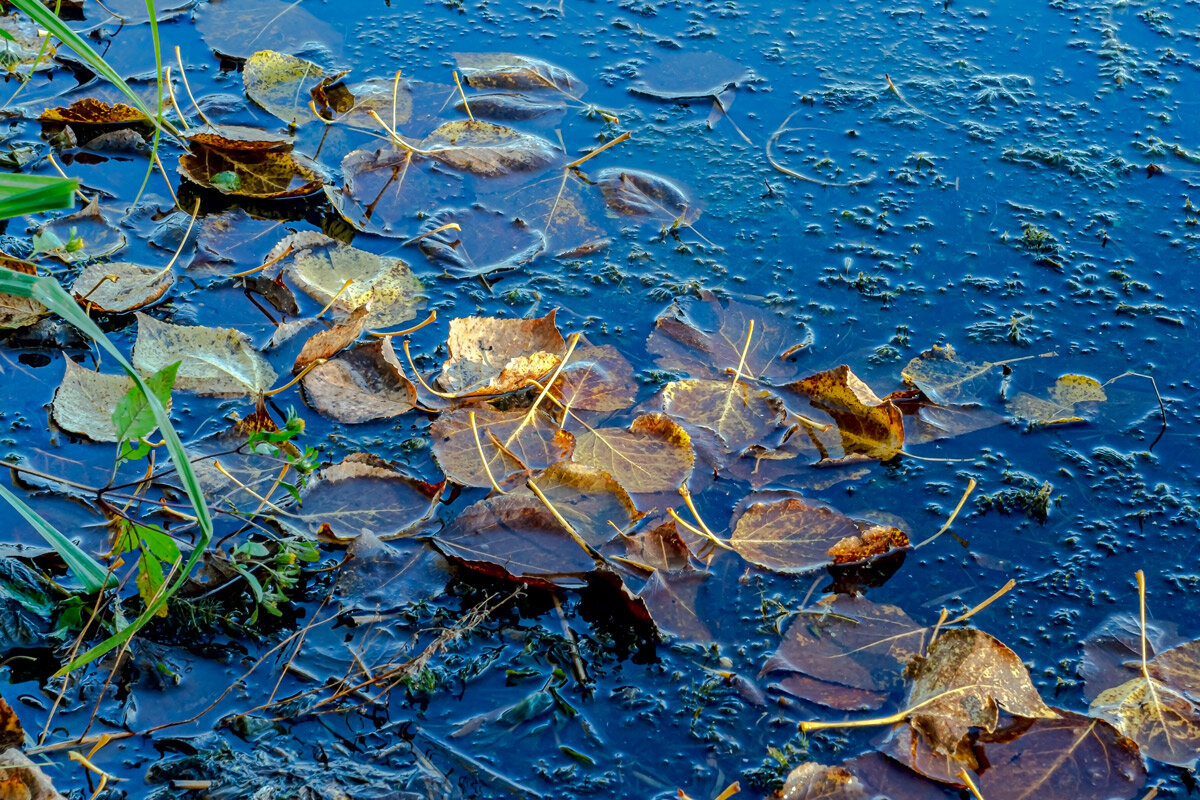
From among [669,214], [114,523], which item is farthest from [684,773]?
[669,214]

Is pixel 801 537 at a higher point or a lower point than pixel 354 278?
lower

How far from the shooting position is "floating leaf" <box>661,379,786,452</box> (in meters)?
1.80

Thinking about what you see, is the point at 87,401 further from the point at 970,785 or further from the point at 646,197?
the point at 970,785

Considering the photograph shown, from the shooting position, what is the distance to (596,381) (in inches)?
74.2

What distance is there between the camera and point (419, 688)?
138 cm

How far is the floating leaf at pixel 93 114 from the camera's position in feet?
7.94

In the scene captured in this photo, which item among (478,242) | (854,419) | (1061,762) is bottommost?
(1061,762)

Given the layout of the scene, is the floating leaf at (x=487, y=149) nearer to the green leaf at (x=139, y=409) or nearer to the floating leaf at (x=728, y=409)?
the floating leaf at (x=728, y=409)

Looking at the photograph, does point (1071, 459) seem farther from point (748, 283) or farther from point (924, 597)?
point (748, 283)

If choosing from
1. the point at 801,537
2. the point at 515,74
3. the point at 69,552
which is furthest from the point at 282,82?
the point at 801,537

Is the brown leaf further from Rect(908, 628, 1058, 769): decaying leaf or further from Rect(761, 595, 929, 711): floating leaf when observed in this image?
Rect(908, 628, 1058, 769): decaying leaf

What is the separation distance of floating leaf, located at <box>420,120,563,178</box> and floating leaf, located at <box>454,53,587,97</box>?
204 millimetres

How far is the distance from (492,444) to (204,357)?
1.91ft

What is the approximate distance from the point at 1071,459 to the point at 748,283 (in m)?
0.72
